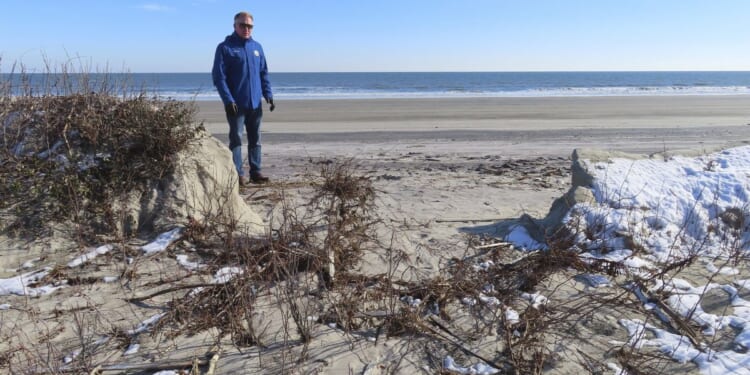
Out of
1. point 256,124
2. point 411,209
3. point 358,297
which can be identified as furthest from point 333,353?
point 256,124

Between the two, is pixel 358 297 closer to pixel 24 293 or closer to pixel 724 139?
pixel 24 293

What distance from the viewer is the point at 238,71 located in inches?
253

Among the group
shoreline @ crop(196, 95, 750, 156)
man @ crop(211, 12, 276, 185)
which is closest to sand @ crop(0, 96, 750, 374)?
shoreline @ crop(196, 95, 750, 156)

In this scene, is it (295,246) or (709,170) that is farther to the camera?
(709,170)

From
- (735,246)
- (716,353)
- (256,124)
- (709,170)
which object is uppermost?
(256,124)

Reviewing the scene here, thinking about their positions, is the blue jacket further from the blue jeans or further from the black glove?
the blue jeans

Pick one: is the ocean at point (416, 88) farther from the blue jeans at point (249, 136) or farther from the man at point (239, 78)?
the blue jeans at point (249, 136)

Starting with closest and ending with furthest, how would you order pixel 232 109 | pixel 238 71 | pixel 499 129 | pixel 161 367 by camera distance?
pixel 161 367 → pixel 232 109 → pixel 238 71 → pixel 499 129

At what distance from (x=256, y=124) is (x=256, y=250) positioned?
3155mm

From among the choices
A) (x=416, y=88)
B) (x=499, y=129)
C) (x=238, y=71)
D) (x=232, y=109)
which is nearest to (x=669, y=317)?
(x=232, y=109)

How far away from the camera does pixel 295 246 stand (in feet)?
12.9

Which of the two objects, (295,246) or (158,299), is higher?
(295,246)

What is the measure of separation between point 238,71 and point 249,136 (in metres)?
0.92

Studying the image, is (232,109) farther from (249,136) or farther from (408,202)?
(408,202)
